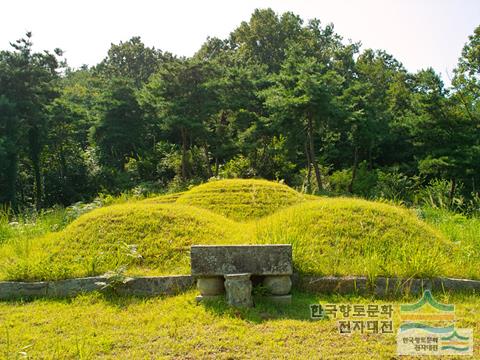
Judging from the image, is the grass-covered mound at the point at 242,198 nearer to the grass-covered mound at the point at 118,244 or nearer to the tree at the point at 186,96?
the grass-covered mound at the point at 118,244

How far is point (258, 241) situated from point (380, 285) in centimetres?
168

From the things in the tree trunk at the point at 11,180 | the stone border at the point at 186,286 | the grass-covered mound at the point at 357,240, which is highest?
the tree trunk at the point at 11,180

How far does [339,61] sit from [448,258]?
20961 millimetres

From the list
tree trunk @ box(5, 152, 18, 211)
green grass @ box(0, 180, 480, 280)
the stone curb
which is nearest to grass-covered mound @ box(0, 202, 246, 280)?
green grass @ box(0, 180, 480, 280)

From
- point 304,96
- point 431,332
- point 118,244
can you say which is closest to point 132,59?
point 304,96

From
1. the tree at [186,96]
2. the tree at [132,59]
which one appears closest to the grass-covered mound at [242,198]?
the tree at [186,96]

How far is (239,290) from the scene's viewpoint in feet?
15.0

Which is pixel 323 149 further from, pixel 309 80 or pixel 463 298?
pixel 463 298

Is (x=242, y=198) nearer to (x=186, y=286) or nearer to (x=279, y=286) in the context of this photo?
(x=186, y=286)

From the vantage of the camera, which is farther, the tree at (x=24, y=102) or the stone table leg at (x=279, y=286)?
the tree at (x=24, y=102)

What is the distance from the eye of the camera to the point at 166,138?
22.1 metres

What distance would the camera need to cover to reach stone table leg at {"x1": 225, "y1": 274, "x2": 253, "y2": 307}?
4570 millimetres

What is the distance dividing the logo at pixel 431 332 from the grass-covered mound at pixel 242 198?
4.21m

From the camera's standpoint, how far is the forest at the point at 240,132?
14.3 m
